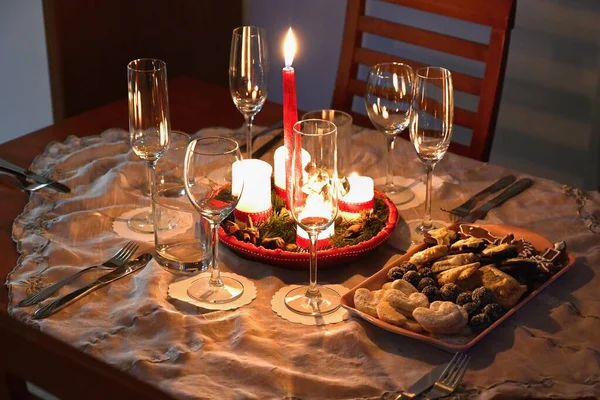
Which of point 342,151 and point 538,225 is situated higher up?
point 342,151

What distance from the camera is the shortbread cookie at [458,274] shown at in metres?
1.15

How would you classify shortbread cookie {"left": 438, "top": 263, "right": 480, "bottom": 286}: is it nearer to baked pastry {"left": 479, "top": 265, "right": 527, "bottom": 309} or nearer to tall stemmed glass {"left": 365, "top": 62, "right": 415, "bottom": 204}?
baked pastry {"left": 479, "top": 265, "right": 527, "bottom": 309}

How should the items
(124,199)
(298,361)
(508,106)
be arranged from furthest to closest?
(508,106) < (124,199) < (298,361)

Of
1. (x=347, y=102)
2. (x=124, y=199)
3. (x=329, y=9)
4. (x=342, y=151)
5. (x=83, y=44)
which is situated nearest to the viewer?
(x=342, y=151)

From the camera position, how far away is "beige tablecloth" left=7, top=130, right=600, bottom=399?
1017 millimetres

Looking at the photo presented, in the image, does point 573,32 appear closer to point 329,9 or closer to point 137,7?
point 329,9

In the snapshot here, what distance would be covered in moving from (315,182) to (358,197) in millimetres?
299

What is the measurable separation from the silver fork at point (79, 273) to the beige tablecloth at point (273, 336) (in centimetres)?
2

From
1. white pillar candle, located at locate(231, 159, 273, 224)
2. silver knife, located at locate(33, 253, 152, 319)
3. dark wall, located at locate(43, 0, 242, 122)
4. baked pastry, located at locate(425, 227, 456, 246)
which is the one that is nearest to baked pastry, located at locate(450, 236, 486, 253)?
baked pastry, located at locate(425, 227, 456, 246)

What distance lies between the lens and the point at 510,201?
4.84 feet

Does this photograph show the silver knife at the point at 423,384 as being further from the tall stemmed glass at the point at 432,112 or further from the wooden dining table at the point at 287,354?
the tall stemmed glass at the point at 432,112

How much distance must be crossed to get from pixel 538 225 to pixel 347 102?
726 millimetres

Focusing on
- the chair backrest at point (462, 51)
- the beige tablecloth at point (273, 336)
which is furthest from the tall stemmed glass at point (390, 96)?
the chair backrest at point (462, 51)

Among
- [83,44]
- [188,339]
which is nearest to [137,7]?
[83,44]
